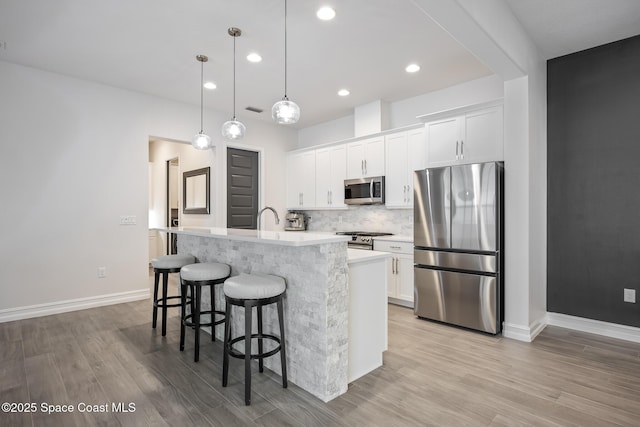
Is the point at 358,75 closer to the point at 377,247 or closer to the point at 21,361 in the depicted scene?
the point at 377,247

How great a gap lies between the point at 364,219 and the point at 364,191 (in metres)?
0.60

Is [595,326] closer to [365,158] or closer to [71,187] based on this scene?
[365,158]

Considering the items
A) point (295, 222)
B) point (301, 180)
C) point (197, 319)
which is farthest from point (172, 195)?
point (197, 319)

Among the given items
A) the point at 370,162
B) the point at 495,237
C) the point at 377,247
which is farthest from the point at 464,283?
the point at 370,162

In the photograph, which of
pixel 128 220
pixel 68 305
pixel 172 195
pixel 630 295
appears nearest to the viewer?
pixel 630 295

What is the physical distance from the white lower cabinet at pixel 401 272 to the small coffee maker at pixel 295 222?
2.14m

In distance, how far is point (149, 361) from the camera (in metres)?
2.63

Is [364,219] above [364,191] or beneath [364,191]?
beneath

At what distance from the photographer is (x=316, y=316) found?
2.13m

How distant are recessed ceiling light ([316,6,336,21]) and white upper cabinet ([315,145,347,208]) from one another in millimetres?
2561

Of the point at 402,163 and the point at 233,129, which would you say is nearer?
the point at 233,129

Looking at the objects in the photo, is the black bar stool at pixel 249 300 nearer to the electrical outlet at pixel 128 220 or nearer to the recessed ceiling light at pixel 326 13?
the recessed ceiling light at pixel 326 13

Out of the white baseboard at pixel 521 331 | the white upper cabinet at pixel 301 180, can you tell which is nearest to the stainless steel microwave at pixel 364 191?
the white upper cabinet at pixel 301 180

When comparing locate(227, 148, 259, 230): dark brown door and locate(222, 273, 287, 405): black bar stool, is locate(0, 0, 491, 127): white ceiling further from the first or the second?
locate(222, 273, 287, 405): black bar stool
